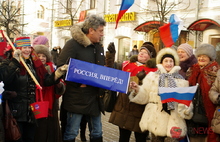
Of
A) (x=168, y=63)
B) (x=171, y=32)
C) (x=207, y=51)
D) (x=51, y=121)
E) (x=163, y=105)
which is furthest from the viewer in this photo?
(x=171, y=32)

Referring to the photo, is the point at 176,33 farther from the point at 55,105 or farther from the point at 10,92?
the point at 10,92

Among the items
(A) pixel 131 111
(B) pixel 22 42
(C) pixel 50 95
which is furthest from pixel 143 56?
(B) pixel 22 42

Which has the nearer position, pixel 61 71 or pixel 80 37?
pixel 61 71

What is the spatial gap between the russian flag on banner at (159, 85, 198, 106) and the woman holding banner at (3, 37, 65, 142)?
4.23 ft

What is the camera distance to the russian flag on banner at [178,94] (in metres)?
3.80

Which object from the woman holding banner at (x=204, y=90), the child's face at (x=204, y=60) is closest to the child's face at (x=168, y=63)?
the woman holding banner at (x=204, y=90)

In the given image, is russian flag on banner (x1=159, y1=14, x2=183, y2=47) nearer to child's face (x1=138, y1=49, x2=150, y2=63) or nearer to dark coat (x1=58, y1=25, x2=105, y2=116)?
child's face (x1=138, y1=49, x2=150, y2=63)

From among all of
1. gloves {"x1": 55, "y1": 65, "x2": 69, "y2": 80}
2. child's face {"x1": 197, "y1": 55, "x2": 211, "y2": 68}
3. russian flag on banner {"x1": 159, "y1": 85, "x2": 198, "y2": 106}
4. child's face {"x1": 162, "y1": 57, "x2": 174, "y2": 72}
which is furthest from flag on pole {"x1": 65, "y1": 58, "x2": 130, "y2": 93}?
child's face {"x1": 197, "y1": 55, "x2": 211, "y2": 68}

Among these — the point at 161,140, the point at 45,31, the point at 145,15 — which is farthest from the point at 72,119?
the point at 45,31

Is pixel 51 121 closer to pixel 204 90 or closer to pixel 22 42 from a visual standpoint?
pixel 22 42

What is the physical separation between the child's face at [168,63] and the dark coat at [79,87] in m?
0.95

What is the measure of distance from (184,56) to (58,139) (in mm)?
2387

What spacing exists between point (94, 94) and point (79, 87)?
230 millimetres

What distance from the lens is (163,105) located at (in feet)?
13.4
